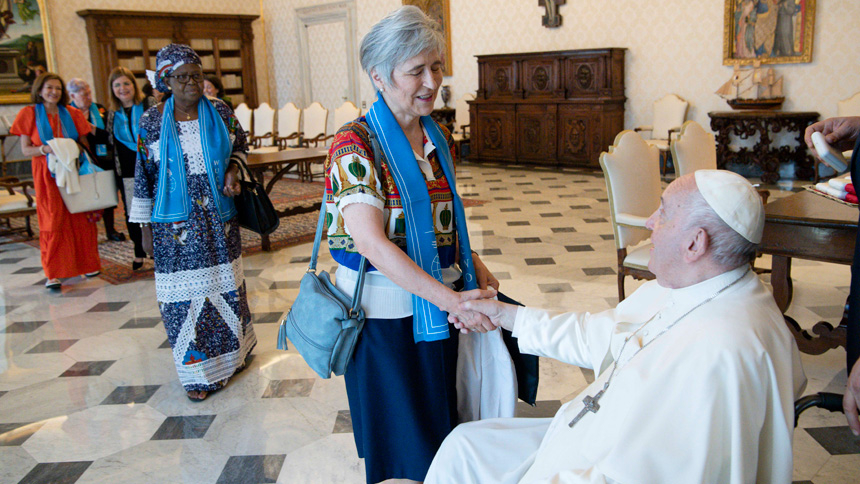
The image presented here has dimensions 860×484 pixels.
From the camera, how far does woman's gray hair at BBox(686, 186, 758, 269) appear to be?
1304 mm

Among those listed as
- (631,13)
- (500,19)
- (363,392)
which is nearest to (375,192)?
(363,392)

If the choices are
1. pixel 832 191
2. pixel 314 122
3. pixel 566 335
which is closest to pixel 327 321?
pixel 566 335

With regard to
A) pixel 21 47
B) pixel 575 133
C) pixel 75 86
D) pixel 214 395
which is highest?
pixel 21 47

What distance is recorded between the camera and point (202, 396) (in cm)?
319

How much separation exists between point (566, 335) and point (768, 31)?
8074mm

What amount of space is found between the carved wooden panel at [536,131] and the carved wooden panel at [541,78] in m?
0.21

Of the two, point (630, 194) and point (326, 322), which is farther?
point (630, 194)

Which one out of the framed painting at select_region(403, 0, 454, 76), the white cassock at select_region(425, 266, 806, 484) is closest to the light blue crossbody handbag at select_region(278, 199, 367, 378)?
the white cassock at select_region(425, 266, 806, 484)

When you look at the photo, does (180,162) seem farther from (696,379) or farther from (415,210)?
(696,379)

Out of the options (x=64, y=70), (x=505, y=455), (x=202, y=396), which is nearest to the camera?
(x=505, y=455)

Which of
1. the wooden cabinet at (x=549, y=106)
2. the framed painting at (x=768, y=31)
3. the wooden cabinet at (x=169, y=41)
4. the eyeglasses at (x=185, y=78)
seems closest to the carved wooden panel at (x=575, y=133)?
the wooden cabinet at (x=549, y=106)

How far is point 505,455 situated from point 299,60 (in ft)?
46.0

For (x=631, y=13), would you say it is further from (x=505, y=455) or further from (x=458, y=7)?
(x=505, y=455)

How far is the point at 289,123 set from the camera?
36.2ft
